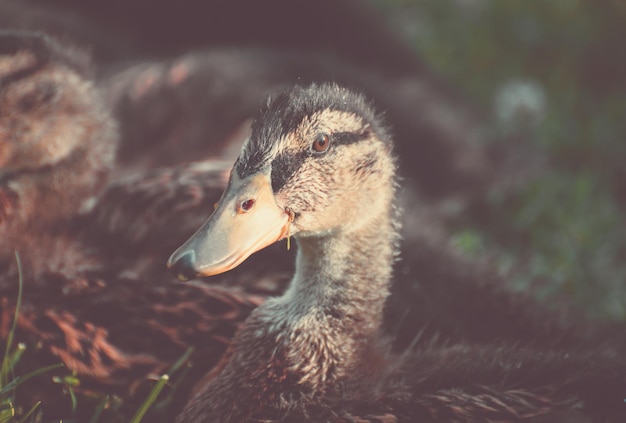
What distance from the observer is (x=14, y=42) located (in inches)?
115

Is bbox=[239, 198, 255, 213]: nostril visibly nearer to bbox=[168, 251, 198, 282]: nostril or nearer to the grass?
bbox=[168, 251, 198, 282]: nostril

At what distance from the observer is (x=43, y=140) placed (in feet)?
9.80

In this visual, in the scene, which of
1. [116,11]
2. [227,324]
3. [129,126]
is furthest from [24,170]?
[116,11]

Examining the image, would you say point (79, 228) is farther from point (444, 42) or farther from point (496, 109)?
point (444, 42)

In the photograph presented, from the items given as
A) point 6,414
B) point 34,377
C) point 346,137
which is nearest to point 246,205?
point 346,137

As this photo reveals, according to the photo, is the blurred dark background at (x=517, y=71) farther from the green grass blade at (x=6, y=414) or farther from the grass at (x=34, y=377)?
the green grass blade at (x=6, y=414)

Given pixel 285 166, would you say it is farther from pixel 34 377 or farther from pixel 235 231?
pixel 34 377

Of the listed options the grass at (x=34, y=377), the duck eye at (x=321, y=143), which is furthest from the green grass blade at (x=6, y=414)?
the duck eye at (x=321, y=143)

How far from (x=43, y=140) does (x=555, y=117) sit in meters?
2.84

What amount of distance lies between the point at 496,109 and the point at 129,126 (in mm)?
2066

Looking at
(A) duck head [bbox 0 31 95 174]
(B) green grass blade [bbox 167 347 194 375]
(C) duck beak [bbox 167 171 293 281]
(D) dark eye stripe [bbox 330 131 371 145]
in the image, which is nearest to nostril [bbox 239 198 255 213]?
(C) duck beak [bbox 167 171 293 281]

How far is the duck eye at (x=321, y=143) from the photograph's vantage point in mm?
2213

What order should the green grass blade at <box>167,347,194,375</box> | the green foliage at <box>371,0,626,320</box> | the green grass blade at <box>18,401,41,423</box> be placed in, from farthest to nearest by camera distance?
the green foliage at <box>371,0,626,320</box> → the green grass blade at <box>167,347,194,375</box> → the green grass blade at <box>18,401,41,423</box>

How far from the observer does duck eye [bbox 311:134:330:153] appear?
2.21 metres
